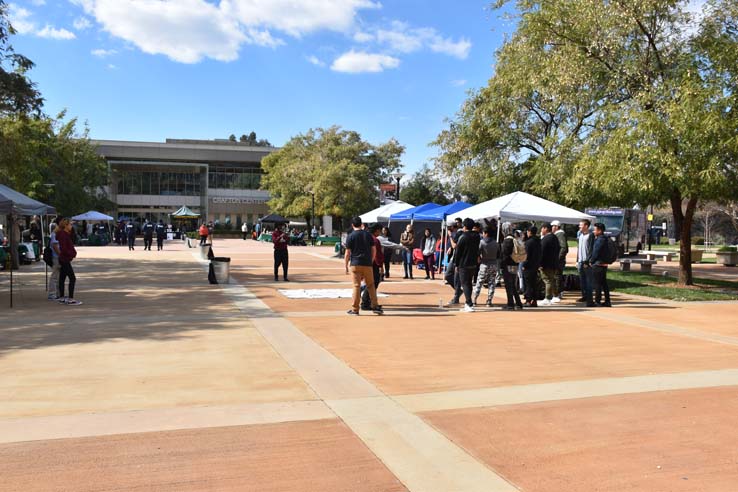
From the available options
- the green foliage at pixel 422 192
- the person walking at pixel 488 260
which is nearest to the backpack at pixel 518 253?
the person walking at pixel 488 260

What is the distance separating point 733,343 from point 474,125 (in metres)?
16.6

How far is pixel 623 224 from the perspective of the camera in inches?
1494

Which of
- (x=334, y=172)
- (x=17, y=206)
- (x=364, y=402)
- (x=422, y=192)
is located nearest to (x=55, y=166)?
(x=334, y=172)

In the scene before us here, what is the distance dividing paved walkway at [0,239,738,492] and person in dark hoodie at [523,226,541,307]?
190cm

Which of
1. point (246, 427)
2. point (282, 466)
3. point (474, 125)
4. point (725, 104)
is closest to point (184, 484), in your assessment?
point (282, 466)

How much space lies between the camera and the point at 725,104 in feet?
48.1

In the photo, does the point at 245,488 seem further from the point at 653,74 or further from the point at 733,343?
the point at 653,74

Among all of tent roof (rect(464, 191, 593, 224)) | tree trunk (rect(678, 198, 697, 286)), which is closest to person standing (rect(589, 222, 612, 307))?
tent roof (rect(464, 191, 593, 224))

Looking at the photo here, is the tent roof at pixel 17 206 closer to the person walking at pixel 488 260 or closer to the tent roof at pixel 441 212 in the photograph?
the person walking at pixel 488 260

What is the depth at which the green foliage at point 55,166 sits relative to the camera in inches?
973

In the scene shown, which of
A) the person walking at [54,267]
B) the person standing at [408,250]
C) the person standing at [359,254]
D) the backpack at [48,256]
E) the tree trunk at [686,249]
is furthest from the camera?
the person standing at [408,250]

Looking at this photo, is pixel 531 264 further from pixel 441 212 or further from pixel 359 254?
pixel 441 212

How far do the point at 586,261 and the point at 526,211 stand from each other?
264 centimetres

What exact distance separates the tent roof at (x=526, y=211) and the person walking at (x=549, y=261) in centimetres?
188
